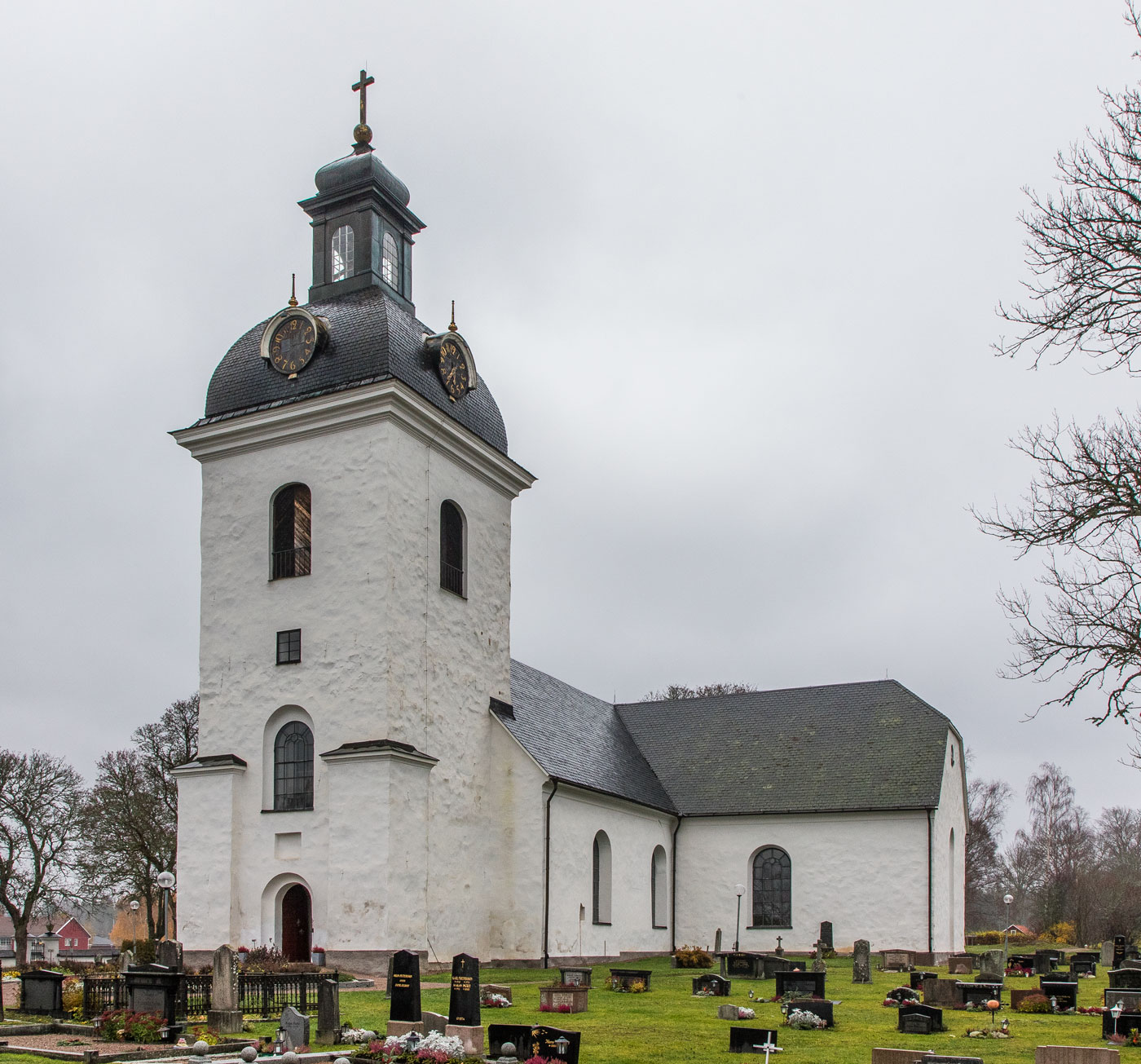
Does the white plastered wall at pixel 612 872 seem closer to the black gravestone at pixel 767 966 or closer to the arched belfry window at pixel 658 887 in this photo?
the arched belfry window at pixel 658 887

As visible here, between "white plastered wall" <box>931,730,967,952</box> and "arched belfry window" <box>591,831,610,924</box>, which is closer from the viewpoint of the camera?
"arched belfry window" <box>591,831,610,924</box>

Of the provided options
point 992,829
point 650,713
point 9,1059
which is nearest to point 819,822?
point 650,713

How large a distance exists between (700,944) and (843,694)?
8.58 metres

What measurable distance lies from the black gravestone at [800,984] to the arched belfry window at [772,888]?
14.3 m

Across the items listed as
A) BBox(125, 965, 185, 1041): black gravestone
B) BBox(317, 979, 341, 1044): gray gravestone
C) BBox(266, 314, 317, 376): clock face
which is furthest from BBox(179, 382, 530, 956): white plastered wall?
BBox(317, 979, 341, 1044): gray gravestone

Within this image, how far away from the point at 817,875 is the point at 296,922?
14.9 meters

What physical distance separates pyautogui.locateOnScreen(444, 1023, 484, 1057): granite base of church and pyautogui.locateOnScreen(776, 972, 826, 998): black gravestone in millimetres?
7294

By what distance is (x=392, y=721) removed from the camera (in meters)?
23.7

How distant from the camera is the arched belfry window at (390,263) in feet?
94.4

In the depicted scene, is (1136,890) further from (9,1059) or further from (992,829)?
(9,1059)

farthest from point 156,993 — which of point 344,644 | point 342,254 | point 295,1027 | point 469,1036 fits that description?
point 342,254

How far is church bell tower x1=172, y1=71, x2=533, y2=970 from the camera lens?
23422 mm

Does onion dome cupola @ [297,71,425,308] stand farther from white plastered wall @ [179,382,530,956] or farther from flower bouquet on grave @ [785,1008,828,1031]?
flower bouquet on grave @ [785,1008,828,1031]

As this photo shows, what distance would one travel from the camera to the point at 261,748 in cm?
2470
